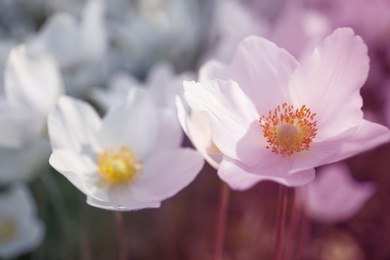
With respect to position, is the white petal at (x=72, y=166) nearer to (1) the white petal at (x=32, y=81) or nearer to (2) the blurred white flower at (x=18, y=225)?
(1) the white petal at (x=32, y=81)

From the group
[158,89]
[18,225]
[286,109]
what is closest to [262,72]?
[286,109]

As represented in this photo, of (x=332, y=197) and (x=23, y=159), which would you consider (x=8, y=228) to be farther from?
(x=332, y=197)

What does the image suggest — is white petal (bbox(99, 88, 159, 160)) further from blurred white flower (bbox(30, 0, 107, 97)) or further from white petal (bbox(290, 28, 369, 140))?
blurred white flower (bbox(30, 0, 107, 97))

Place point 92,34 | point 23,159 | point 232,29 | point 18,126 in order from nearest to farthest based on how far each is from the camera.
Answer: point 18,126, point 23,159, point 92,34, point 232,29

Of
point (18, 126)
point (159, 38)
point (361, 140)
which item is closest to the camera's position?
point (361, 140)

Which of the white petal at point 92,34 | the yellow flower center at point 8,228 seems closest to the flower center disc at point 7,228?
the yellow flower center at point 8,228

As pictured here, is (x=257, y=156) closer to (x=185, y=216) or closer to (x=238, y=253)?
(x=238, y=253)
